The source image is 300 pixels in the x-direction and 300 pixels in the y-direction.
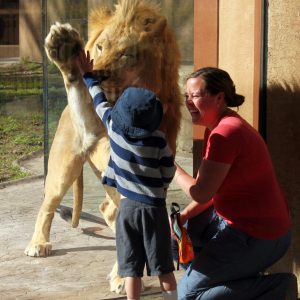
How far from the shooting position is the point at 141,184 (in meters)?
3.71

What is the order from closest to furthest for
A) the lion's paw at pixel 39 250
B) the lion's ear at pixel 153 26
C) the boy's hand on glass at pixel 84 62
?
1. the boy's hand on glass at pixel 84 62
2. the lion's ear at pixel 153 26
3. the lion's paw at pixel 39 250

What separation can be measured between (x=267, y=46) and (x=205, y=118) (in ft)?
2.54

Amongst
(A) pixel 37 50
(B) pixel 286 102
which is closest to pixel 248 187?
(B) pixel 286 102

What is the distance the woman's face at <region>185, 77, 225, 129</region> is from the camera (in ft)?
12.6

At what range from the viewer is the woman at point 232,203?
3.72 metres

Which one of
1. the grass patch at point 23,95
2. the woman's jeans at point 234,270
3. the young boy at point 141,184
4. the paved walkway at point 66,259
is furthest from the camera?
the paved walkway at point 66,259

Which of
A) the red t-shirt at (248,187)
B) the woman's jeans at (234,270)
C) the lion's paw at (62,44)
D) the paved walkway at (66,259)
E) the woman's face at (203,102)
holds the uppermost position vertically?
the lion's paw at (62,44)

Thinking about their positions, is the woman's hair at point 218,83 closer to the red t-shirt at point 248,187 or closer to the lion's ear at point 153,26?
the red t-shirt at point 248,187

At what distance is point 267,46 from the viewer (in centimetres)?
445

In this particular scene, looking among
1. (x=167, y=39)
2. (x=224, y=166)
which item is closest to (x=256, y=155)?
(x=224, y=166)

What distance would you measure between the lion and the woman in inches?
16.7

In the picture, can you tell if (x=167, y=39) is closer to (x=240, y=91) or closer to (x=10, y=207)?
(x=240, y=91)

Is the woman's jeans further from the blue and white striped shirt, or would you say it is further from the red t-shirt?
the blue and white striped shirt

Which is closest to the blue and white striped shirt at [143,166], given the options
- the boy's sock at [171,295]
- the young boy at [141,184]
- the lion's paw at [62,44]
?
the young boy at [141,184]
